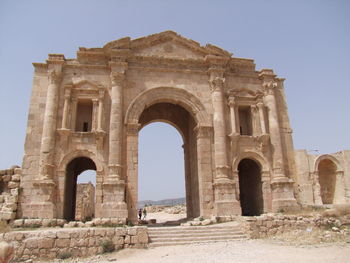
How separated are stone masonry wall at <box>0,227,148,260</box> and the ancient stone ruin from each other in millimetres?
3461

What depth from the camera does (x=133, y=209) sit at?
46.4 feet

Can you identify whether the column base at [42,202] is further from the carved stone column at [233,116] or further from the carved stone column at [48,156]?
the carved stone column at [233,116]

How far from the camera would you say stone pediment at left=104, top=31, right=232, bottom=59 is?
54.7 ft

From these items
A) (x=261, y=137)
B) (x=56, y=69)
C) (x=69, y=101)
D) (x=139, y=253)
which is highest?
(x=56, y=69)

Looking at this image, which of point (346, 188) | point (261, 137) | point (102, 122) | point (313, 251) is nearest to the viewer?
point (313, 251)

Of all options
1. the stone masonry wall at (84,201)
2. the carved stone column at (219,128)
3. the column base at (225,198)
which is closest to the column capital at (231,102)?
the carved stone column at (219,128)

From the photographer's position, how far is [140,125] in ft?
51.8

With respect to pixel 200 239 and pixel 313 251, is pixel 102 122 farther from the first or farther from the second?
pixel 313 251

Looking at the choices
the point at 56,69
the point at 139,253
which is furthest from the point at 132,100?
the point at 139,253

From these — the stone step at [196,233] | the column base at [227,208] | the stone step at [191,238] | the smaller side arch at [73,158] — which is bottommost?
the stone step at [191,238]

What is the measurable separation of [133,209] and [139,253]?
469 cm

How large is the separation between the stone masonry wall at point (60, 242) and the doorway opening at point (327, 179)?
14.7 meters

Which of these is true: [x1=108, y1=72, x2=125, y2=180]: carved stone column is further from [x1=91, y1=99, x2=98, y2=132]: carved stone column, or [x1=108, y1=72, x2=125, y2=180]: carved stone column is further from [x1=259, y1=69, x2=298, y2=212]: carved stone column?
[x1=259, y1=69, x2=298, y2=212]: carved stone column

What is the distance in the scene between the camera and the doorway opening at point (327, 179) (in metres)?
18.9
